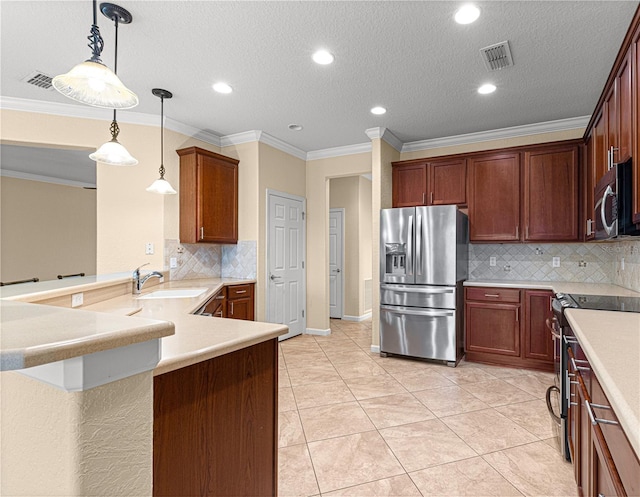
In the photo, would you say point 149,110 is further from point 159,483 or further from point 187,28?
point 159,483

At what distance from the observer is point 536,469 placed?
201cm

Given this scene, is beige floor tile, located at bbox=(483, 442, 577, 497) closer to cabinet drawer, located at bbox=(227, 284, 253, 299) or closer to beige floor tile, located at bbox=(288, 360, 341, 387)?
beige floor tile, located at bbox=(288, 360, 341, 387)

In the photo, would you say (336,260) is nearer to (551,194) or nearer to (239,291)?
(239,291)

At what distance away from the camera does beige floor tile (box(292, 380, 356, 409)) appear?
2928mm

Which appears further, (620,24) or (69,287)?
(620,24)

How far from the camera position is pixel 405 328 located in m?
3.97

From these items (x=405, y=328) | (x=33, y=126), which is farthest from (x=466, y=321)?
(x=33, y=126)

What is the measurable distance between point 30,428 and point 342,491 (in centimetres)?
162

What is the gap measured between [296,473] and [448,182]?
3.47 m

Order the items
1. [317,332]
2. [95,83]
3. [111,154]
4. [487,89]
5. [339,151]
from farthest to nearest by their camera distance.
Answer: [317,332], [339,151], [487,89], [111,154], [95,83]

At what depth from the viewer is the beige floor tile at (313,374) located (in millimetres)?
3422

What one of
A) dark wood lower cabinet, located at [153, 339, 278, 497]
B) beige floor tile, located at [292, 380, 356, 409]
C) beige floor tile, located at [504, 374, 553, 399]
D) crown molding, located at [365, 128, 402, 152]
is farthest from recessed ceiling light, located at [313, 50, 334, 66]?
beige floor tile, located at [504, 374, 553, 399]

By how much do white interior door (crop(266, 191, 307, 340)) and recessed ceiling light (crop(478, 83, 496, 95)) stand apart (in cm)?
260

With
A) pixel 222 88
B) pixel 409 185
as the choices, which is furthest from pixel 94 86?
pixel 409 185
